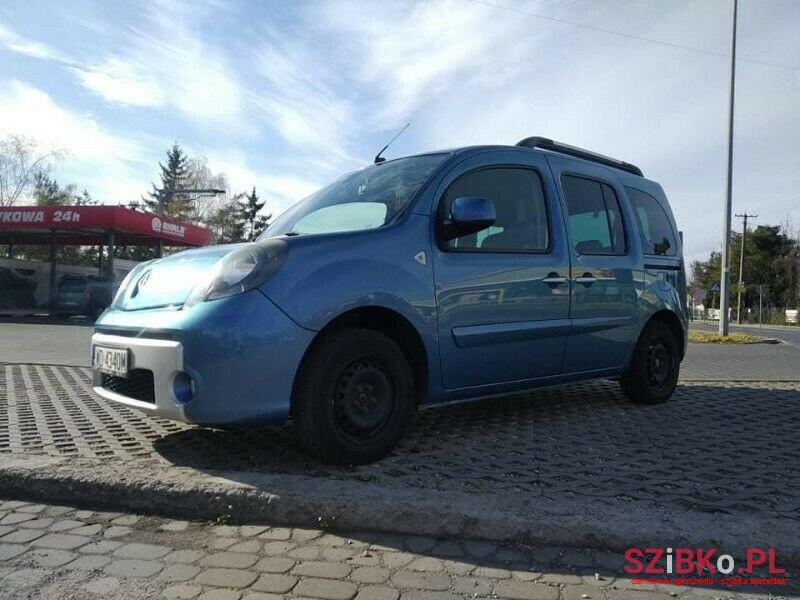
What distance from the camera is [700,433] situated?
14.4 ft

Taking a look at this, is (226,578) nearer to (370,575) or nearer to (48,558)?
(370,575)

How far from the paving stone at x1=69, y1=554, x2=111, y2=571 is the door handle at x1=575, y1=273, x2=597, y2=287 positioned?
3.37 meters

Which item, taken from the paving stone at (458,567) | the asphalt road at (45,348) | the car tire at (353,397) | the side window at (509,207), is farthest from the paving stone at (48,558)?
the asphalt road at (45,348)

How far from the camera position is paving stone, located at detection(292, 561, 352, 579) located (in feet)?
7.71

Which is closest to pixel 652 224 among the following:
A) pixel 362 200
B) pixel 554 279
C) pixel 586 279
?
pixel 586 279

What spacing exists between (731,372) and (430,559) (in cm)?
739

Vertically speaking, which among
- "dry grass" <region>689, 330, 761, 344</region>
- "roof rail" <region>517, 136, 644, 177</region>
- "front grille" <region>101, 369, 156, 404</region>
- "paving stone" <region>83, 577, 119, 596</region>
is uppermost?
"roof rail" <region>517, 136, 644, 177</region>

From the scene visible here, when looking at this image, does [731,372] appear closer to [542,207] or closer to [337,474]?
[542,207]

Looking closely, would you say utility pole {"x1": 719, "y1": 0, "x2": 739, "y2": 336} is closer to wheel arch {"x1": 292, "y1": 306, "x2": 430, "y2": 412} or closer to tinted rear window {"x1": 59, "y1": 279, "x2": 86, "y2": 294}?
wheel arch {"x1": 292, "y1": 306, "x2": 430, "y2": 412}

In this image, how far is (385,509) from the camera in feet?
9.09

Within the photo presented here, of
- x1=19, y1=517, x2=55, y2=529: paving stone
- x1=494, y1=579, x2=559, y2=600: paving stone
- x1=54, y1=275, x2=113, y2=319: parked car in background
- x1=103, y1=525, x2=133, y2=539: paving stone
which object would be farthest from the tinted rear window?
x1=494, y1=579, x2=559, y2=600: paving stone

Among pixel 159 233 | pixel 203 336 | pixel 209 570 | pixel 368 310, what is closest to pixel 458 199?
pixel 368 310

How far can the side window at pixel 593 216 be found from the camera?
467 centimetres

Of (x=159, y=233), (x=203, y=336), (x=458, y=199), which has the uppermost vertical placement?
(x=159, y=233)
